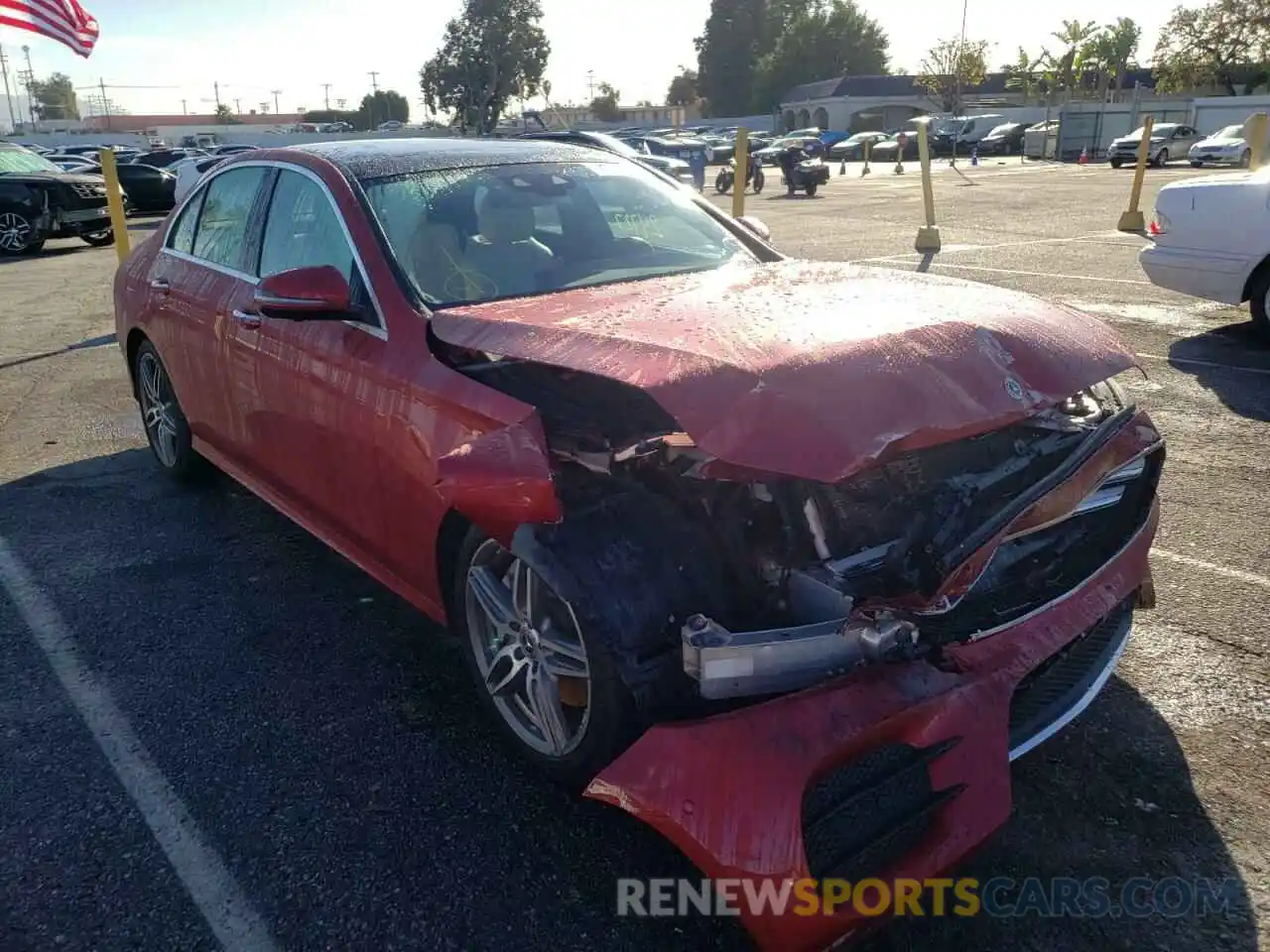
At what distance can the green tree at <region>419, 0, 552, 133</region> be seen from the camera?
99312mm

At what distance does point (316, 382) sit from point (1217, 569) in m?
3.45

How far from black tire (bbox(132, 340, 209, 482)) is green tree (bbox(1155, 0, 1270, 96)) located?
64.7m

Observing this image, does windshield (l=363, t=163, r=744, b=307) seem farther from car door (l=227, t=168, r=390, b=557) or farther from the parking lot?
the parking lot

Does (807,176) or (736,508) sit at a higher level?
(736,508)

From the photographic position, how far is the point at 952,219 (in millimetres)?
16641

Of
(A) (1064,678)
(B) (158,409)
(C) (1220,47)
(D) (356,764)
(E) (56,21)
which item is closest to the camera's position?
(A) (1064,678)

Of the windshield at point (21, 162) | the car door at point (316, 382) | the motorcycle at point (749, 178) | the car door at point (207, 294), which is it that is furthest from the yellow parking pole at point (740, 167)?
the motorcycle at point (749, 178)

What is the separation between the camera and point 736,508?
250 cm

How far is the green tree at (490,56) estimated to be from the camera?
99.3 meters

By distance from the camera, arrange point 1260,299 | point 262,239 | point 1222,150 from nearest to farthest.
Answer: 1. point 262,239
2. point 1260,299
3. point 1222,150

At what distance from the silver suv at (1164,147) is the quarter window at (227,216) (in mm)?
35194

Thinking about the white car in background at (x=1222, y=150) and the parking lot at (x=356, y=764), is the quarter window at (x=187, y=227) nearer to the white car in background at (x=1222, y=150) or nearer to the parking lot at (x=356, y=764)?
the parking lot at (x=356, y=764)

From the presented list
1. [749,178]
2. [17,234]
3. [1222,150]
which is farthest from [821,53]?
[17,234]

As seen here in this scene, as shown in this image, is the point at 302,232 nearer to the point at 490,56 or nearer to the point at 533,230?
the point at 533,230
